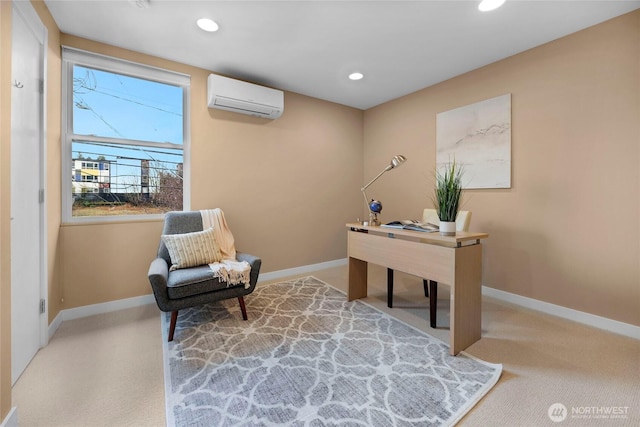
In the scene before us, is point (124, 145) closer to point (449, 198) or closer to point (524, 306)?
point (449, 198)

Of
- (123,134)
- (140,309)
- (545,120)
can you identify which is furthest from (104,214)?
(545,120)

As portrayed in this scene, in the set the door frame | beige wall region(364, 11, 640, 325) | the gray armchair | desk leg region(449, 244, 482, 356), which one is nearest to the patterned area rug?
desk leg region(449, 244, 482, 356)

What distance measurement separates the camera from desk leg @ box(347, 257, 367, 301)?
2.69 m

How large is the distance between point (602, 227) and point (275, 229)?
3.14 m

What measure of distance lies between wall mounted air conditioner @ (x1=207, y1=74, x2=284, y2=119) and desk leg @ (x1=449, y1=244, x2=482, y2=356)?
249 centimetres

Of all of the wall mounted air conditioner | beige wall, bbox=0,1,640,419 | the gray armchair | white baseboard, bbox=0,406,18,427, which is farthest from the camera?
the wall mounted air conditioner

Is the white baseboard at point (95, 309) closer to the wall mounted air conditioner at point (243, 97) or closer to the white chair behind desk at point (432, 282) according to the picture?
the wall mounted air conditioner at point (243, 97)

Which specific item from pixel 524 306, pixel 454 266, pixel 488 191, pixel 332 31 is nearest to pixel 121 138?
pixel 332 31

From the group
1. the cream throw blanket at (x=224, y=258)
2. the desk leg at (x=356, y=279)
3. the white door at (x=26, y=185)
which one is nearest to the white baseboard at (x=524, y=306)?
the white door at (x=26, y=185)

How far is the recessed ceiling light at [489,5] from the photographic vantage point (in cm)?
A: 188

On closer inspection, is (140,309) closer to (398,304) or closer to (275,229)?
(275,229)

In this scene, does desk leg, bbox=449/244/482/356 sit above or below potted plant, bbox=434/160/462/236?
below

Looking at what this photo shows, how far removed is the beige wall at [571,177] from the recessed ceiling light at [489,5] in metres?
0.89

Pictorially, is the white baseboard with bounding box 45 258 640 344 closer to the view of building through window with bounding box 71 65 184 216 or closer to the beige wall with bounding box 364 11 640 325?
the beige wall with bounding box 364 11 640 325
